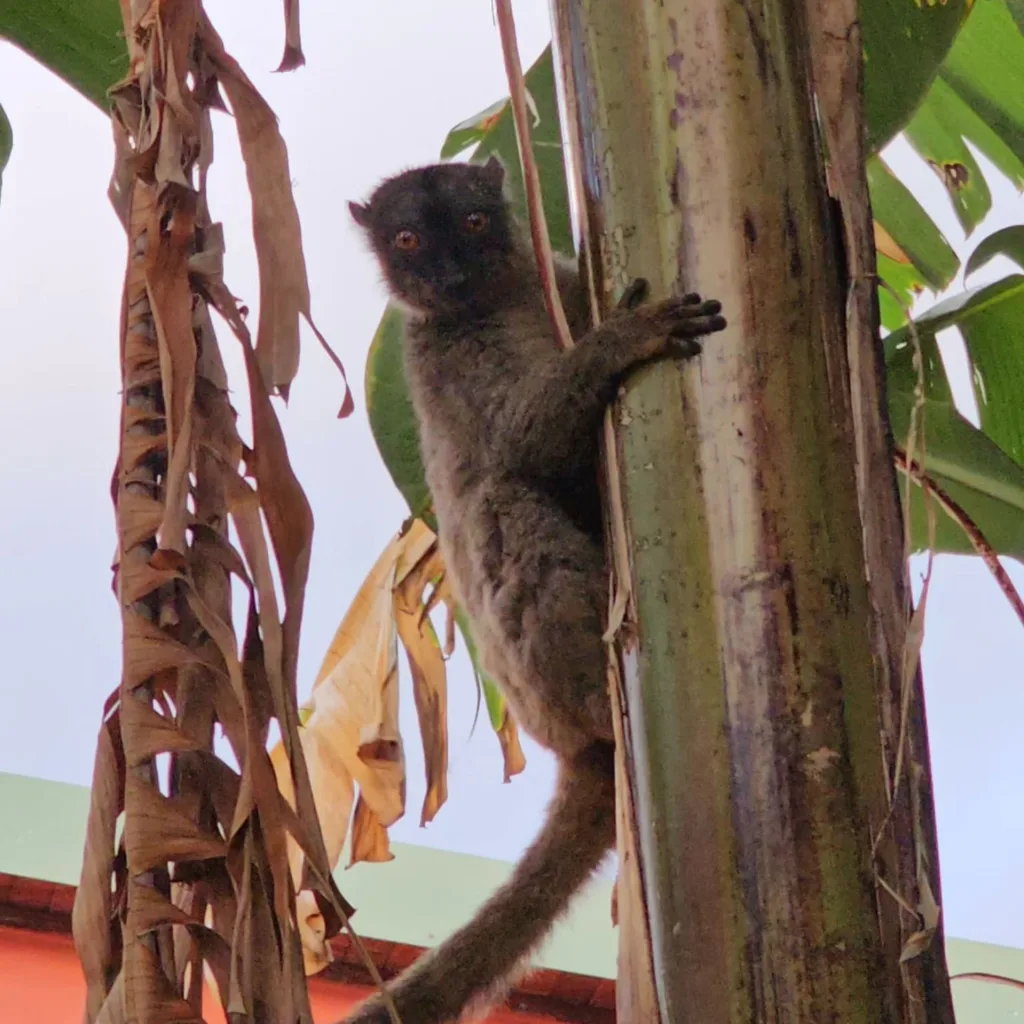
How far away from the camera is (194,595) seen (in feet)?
4.16

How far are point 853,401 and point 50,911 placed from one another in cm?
309

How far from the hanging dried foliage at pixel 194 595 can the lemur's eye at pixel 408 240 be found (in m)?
1.62

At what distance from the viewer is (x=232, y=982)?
1.12 m

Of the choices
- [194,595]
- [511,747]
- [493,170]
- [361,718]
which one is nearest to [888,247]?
[493,170]

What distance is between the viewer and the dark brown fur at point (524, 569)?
7.88ft

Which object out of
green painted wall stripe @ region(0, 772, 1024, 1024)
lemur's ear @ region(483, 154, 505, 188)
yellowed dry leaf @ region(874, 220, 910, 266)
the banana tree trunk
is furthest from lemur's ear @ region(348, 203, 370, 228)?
the banana tree trunk

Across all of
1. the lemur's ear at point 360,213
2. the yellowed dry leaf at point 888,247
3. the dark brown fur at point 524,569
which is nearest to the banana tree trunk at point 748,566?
the dark brown fur at point 524,569

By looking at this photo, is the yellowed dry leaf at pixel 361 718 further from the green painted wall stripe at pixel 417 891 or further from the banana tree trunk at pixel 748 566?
the banana tree trunk at pixel 748 566

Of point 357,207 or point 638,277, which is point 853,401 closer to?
point 638,277

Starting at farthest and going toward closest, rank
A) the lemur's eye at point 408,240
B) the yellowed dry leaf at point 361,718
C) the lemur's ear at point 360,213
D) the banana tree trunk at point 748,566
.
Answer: the lemur's ear at point 360,213
the lemur's eye at point 408,240
the yellowed dry leaf at point 361,718
the banana tree trunk at point 748,566

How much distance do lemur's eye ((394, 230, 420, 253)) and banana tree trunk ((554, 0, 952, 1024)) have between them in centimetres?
173

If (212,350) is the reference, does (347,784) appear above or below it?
below

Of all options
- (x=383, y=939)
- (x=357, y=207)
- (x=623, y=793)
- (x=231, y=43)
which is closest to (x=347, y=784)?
(x=383, y=939)

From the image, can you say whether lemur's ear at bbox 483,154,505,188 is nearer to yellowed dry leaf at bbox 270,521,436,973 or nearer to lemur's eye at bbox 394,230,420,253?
lemur's eye at bbox 394,230,420,253
